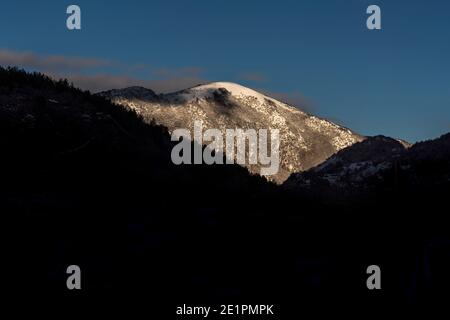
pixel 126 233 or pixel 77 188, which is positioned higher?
pixel 77 188

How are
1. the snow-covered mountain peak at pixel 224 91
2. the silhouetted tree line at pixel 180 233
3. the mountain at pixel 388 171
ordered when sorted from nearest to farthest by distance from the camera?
the silhouetted tree line at pixel 180 233 < the mountain at pixel 388 171 < the snow-covered mountain peak at pixel 224 91

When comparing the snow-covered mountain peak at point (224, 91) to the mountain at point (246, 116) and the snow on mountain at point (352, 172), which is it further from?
the snow on mountain at point (352, 172)

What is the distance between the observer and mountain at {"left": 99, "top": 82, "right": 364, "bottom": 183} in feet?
292

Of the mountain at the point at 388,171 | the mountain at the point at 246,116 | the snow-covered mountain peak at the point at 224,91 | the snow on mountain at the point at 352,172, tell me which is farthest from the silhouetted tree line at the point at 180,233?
the snow-covered mountain peak at the point at 224,91

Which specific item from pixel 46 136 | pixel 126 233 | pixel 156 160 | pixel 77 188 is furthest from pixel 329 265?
pixel 46 136

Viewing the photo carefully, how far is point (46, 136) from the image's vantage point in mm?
21922

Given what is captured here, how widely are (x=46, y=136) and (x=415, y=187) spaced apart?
50.7 ft

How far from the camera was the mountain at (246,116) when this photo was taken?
8900 centimetres

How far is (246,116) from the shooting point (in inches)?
3836

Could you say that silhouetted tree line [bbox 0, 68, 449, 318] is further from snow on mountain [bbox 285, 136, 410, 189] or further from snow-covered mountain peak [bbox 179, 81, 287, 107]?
snow-covered mountain peak [bbox 179, 81, 287, 107]
